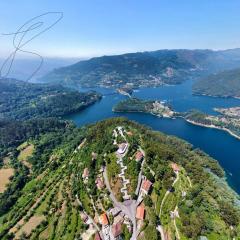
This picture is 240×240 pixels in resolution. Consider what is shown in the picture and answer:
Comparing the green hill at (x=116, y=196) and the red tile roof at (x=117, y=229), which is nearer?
the red tile roof at (x=117, y=229)

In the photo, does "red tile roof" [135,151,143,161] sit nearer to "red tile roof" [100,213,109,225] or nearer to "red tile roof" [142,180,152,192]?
"red tile roof" [142,180,152,192]

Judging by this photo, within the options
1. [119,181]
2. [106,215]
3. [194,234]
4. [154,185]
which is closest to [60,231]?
[106,215]

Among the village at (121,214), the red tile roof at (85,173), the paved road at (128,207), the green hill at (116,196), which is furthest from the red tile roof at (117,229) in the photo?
the red tile roof at (85,173)

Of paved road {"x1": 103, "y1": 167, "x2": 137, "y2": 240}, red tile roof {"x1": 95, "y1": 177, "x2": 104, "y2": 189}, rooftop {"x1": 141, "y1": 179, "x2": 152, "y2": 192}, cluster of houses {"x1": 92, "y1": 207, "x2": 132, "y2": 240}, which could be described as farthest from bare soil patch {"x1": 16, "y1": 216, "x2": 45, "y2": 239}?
rooftop {"x1": 141, "y1": 179, "x2": 152, "y2": 192}

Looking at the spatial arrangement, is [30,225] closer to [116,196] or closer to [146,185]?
[116,196]

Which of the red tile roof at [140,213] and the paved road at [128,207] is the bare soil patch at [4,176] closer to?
the paved road at [128,207]

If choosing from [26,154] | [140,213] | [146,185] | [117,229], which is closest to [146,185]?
[146,185]
